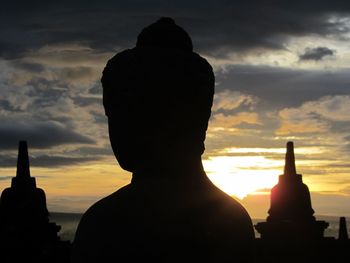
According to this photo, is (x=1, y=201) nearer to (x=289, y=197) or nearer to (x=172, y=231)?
(x=289, y=197)

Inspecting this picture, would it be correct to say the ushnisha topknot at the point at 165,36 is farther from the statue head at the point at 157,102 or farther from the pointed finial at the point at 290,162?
the pointed finial at the point at 290,162

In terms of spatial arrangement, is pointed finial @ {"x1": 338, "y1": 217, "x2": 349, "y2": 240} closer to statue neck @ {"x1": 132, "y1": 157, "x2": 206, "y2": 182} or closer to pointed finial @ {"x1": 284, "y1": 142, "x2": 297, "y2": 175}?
pointed finial @ {"x1": 284, "y1": 142, "x2": 297, "y2": 175}

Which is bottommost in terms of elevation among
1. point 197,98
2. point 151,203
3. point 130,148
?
point 151,203

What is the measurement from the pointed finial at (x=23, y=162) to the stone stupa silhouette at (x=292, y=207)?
20.3 ft

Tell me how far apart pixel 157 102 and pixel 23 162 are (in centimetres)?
1244

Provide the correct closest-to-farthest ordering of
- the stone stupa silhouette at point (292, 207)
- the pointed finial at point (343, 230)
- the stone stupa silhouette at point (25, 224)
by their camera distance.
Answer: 1. the stone stupa silhouette at point (25, 224)
2. the stone stupa silhouette at point (292, 207)
3. the pointed finial at point (343, 230)

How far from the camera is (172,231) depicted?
5.54 metres

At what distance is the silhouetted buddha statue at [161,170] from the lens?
555 centimetres

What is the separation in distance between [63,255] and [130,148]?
9955 millimetres

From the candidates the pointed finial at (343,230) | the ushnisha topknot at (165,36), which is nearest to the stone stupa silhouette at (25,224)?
the pointed finial at (343,230)

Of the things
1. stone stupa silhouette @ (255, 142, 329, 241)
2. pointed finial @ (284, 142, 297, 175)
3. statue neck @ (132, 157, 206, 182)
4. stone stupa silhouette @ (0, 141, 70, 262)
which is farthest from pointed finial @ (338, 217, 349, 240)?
statue neck @ (132, 157, 206, 182)

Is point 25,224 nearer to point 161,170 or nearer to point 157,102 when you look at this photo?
point 161,170

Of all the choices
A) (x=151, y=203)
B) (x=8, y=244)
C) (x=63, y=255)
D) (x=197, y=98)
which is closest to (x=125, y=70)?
(x=197, y=98)

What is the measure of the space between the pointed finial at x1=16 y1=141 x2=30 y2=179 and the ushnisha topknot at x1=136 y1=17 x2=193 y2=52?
12.0m
